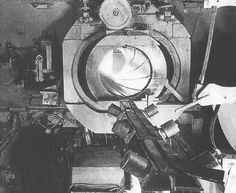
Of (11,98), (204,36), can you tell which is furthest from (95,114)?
(204,36)

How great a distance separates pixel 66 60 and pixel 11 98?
0.89 metres

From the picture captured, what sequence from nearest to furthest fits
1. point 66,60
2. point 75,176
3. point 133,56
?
1. point 75,176
2. point 66,60
3. point 133,56

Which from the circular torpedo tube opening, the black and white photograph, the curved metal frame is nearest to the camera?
the black and white photograph

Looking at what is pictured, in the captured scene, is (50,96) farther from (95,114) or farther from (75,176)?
(75,176)

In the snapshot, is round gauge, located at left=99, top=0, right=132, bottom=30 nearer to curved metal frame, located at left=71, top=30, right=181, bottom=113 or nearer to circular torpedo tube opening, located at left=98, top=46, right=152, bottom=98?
curved metal frame, located at left=71, top=30, right=181, bottom=113

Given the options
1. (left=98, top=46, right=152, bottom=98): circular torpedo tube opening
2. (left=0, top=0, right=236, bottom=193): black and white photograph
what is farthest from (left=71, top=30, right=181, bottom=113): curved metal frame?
(left=98, top=46, right=152, bottom=98): circular torpedo tube opening

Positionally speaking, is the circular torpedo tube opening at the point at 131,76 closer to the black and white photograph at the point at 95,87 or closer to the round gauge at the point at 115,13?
the black and white photograph at the point at 95,87

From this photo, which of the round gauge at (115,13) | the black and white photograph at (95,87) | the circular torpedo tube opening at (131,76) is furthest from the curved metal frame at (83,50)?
the circular torpedo tube opening at (131,76)

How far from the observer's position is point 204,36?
3.87 meters

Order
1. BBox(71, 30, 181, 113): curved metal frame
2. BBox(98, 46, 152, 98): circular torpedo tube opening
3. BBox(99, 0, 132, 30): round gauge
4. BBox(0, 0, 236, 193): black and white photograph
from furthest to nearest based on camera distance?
BBox(98, 46, 152, 98): circular torpedo tube opening < BBox(71, 30, 181, 113): curved metal frame < BBox(0, 0, 236, 193): black and white photograph < BBox(99, 0, 132, 30): round gauge

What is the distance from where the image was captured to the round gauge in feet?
10.9

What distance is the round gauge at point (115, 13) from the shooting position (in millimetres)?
3309

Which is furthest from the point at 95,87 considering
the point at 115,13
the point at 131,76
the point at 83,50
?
the point at 131,76

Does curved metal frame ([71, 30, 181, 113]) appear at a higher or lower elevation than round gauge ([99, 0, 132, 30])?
lower
